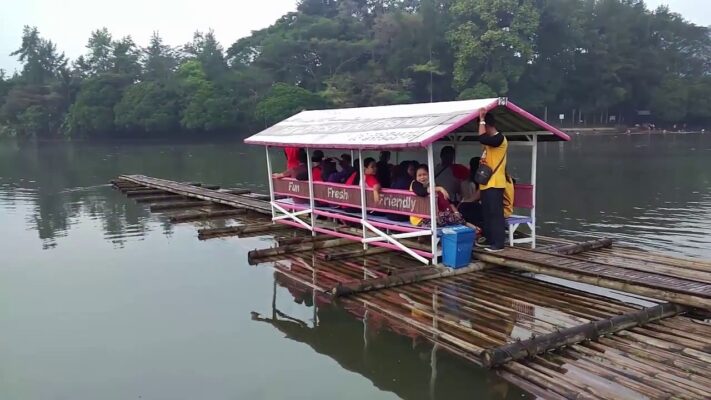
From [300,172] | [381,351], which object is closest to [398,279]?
[381,351]

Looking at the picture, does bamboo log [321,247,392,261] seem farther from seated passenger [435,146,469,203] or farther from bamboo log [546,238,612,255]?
bamboo log [546,238,612,255]

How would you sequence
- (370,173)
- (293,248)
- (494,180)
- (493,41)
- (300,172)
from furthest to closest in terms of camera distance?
(493,41)
(300,172)
(293,248)
(370,173)
(494,180)

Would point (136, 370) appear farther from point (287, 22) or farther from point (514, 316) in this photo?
point (287, 22)

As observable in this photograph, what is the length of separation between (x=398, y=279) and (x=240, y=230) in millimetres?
5442

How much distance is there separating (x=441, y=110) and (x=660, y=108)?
6666 centimetres

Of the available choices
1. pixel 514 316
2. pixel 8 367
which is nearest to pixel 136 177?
pixel 8 367

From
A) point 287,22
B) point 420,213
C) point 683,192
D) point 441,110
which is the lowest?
point 683,192

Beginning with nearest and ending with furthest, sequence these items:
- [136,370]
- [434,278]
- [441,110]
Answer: [136,370], [434,278], [441,110]

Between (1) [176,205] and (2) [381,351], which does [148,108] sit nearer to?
(1) [176,205]

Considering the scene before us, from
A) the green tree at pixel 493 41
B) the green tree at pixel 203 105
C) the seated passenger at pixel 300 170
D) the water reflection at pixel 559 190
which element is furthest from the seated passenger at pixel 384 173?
the green tree at pixel 493 41

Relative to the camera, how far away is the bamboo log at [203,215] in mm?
14422

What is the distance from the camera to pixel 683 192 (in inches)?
793

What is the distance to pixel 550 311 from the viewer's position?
659 centimetres

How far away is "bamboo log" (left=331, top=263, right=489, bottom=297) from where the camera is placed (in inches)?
292
